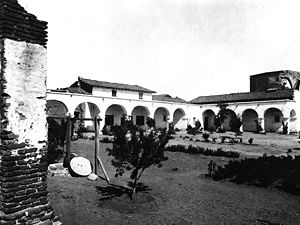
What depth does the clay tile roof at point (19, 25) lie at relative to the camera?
3676 millimetres

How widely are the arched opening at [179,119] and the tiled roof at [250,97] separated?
3611 mm

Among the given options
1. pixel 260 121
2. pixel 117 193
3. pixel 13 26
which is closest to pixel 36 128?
pixel 13 26

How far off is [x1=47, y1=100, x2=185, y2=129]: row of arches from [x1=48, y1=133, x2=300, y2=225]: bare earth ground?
46.5 ft

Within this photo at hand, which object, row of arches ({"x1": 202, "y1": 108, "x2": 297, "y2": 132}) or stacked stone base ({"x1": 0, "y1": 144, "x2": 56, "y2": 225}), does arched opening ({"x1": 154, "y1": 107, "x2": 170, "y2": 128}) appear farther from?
stacked stone base ({"x1": 0, "y1": 144, "x2": 56, "y2": 225})

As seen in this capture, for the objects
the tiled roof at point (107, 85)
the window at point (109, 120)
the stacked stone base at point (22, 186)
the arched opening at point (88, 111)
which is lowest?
the stacked stone base at point (22, 186)

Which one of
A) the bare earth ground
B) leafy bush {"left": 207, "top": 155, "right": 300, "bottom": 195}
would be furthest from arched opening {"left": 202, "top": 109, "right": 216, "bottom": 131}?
the bare earth ground

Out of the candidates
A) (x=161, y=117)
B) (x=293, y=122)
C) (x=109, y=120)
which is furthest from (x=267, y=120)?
(x=109, y=120)

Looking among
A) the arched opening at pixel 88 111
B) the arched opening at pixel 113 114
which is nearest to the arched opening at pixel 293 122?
the arched opening at pixel 113 114

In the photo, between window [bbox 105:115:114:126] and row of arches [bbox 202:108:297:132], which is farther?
row of arches [bbox 202:108:297:132]

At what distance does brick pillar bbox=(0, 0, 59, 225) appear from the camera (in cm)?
366

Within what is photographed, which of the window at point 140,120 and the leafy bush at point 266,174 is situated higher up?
the window at point 140,120

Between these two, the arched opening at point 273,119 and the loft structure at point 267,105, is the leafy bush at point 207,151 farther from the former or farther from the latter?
the arched opening at point 273,119

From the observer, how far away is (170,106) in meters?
30.6

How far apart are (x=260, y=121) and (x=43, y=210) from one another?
27.9 meters
